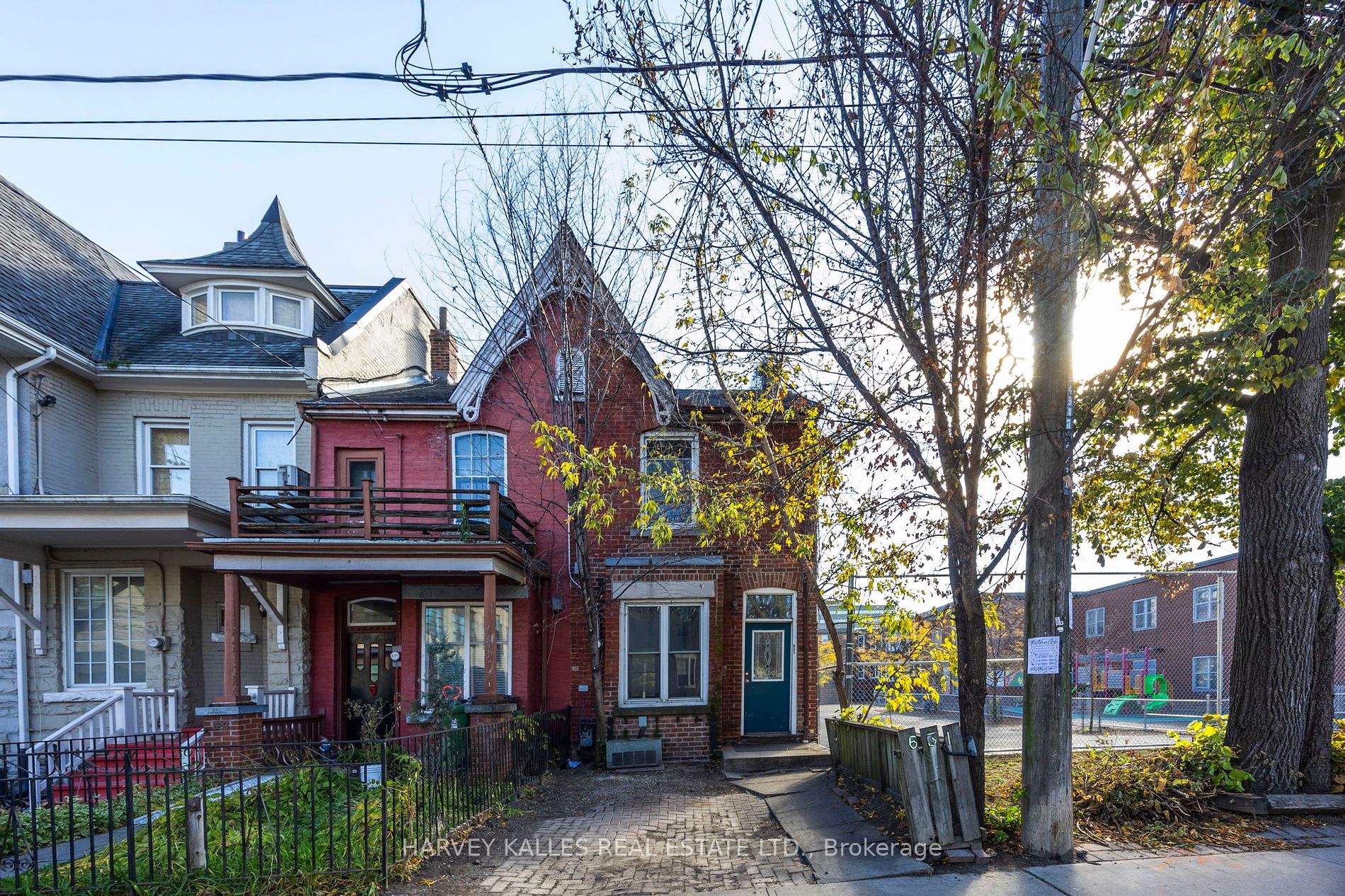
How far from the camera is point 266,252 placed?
15828 mm

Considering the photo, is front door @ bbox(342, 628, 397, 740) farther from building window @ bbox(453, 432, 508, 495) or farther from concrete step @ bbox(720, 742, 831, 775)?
concrete step @ bbox(720, 742, 831, 775)

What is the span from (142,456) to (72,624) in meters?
3.06

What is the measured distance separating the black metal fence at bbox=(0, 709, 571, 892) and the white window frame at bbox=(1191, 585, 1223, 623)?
23.9m

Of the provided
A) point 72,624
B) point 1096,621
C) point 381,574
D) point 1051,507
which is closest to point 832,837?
point 1051,507

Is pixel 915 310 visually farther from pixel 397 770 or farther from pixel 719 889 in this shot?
pixel 397 770

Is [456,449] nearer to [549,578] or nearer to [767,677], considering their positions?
[549,578]

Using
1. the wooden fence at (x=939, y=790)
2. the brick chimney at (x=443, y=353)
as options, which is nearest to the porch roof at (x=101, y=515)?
the brick chimney at (x=443, y=353)

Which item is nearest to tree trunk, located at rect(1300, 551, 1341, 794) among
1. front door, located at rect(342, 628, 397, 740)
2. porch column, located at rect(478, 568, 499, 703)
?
porch column, located at rect(478, 568, 499, 703)

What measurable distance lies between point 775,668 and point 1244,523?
7.80 metres

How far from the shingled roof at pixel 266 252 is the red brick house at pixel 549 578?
3.61 metres

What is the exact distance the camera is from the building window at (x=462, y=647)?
44.4 feet

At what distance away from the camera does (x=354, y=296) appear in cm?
1870

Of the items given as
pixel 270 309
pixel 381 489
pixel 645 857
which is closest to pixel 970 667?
pixel 645 857

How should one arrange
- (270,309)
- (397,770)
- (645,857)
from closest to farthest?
(645,857)
(397,770)
(270,309)
